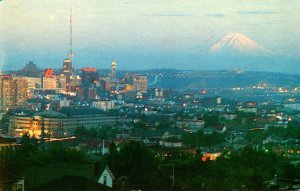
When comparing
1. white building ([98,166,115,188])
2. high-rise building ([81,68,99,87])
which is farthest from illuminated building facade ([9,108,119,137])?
white building ([98,166,115,188])

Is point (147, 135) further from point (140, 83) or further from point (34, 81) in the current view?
point (34, 81)

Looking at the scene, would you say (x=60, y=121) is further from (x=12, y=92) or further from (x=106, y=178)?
(x=106, y=178)

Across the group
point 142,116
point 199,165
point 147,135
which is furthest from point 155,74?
point 199,165

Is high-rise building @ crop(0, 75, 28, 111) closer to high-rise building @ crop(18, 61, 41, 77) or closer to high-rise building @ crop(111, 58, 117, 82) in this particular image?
high-rise building @ crop(18, 61, 41, 77)

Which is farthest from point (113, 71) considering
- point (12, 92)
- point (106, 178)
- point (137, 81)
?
point (106, 178)

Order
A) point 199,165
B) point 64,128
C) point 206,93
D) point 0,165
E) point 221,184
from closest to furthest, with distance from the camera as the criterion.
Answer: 1. point 0,165
2. point 221,184
3. point 199,165
4. point 64,128
5. point 206,93
